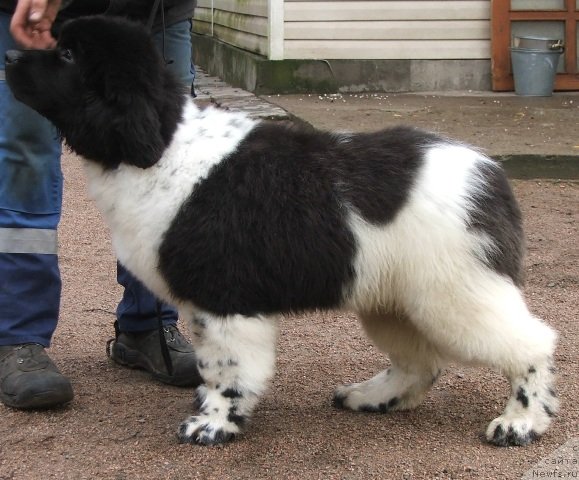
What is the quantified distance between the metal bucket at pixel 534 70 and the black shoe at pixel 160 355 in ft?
24.9

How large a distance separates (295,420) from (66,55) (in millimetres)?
1633

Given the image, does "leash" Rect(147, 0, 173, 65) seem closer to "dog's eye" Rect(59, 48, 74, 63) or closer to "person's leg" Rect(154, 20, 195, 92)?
"person's leg" Rect(154, 20, 195, 92)

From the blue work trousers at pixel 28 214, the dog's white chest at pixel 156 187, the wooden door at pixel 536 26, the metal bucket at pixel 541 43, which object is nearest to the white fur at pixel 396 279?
the dog's white chest at pixel 156 187

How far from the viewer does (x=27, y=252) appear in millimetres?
3965

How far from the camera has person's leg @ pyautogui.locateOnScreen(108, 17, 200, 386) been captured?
4160 mm

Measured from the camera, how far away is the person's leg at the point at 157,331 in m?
4.16

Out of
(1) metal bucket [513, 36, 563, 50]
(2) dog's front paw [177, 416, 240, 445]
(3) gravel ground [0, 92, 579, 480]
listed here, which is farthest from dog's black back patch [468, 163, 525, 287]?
(1) metal bucket [513, 36, 563, 50]

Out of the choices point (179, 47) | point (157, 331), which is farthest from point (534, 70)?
point (157, 331)

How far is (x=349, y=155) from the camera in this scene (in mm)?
3430

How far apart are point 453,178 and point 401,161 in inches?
7.6

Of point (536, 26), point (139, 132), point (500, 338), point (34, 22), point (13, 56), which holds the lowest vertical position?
point (500, 338)

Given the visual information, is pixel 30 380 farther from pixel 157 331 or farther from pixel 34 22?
pixel 34 22

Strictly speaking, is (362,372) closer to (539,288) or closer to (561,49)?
(539,288)

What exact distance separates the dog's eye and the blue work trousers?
0.53 meters
